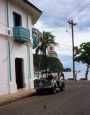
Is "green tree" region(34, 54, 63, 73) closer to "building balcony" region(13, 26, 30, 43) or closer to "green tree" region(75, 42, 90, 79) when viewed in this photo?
"green tree" region(75, 42, 90, 79)

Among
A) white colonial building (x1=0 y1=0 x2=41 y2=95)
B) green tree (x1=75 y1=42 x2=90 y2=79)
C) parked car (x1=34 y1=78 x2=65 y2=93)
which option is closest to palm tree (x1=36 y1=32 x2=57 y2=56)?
green tree (x1=75 y1=42 x2=90 y2=79)

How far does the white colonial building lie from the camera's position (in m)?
27.3

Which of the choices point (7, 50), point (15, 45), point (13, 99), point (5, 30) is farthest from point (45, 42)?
point (13, 99)

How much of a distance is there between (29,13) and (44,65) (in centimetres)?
2526

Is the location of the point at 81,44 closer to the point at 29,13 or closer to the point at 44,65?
the point at 44,65

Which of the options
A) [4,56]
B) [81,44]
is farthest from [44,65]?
[4,56]

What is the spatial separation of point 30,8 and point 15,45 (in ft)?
13.0

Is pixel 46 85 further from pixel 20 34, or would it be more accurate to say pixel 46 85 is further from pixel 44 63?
pixel 44 63

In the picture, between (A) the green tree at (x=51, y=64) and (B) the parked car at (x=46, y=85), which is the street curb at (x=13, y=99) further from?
(A) the green tree at (x=51, y=64)

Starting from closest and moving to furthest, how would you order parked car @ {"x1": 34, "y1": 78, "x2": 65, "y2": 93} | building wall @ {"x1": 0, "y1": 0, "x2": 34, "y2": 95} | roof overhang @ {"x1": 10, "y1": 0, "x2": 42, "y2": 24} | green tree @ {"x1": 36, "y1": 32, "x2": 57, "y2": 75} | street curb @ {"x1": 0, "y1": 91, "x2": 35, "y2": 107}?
street curb @ {"x1": 0, "y1": 91, "x2": 35, "y2": 107} < building wall @ {"x1": 0, "y1": 0, "x2": 34, "y2": 95} < parked car @ {"x1": 34, "y1": 78, "x2": 65, "y2": 93} < roof overhang @ {"x1": 10, "y1": 0, "x2": 42, "y2": 24} < green tree @ {"x1": 36, "y1": 32, "x2": 57, "y2": 75}

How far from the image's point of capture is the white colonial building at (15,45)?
89.7 feet

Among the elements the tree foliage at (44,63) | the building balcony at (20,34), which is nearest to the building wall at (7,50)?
the building balcony at (20,34)

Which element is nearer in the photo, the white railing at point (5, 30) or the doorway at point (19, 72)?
the white railing at point (5, 30)

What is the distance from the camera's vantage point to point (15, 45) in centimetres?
2942
